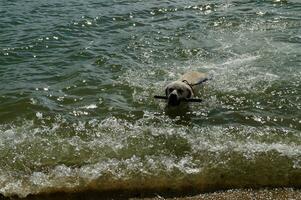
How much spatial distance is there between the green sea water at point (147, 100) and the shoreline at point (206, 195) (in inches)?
5.1

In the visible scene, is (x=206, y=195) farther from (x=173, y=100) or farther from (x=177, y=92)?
(x=177, y=92)

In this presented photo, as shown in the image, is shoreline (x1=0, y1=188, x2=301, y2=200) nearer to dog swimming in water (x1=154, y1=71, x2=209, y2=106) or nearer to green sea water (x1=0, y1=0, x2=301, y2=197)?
green sea water (x1=0, y1=0, x2=301, y2=197)

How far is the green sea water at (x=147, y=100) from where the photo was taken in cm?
700

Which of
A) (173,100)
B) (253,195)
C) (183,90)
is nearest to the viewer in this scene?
(253,195)

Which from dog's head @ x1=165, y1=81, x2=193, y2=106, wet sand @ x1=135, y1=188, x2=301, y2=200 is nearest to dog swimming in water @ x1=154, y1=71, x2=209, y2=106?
dog's head @ x1=165, y1=81, x2=193, y2=106

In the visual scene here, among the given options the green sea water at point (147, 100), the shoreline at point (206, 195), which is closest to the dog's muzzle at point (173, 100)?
the green sea water at point (147, 100)

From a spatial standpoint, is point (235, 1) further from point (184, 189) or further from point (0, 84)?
point (184, 189)

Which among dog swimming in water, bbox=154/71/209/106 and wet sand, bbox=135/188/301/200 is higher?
dog swimming in water, bbox=154/71/209/106

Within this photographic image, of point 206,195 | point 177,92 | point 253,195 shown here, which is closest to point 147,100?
point 177,92

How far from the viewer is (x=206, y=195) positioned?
21.3 feet

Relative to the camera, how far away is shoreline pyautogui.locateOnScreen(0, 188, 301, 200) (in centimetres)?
639

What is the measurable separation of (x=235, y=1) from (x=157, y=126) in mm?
9565

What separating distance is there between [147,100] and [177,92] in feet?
2.78

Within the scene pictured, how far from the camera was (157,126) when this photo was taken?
27.8ft
